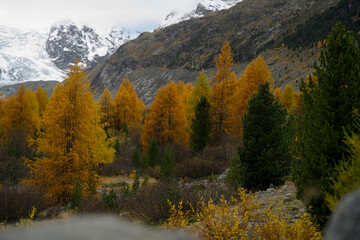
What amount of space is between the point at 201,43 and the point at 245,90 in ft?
428

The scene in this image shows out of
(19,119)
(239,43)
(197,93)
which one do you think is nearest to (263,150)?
→ (197,93)

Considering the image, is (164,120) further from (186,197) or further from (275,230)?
(275,230)

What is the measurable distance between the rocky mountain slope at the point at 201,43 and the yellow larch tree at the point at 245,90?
5760 centimetres

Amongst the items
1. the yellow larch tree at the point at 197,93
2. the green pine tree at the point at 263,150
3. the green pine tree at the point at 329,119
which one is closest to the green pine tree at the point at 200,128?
the yellow larch tree at the point at 197,93

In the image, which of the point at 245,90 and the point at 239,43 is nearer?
the point at 245,90

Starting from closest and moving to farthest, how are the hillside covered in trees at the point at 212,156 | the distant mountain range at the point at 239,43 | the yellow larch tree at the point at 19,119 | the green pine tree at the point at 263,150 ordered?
1. the hillside covered in trees at the point at 212,156
2. the green pine tree at the point at 263,150
3. the yellow larch tree at the point at 19,119
4. the distant mountain range at the point at 239,43

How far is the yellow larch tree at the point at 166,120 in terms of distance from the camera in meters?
20.8

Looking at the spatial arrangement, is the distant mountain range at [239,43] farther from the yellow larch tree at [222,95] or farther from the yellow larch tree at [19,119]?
the yellow larch tree at [19,119]

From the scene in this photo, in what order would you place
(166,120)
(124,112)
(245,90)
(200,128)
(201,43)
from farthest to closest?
(201,43)
(124,112)
(166,120)
(245,90)
(200,128)

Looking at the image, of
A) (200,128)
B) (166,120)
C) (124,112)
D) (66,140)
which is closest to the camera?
(66,140)

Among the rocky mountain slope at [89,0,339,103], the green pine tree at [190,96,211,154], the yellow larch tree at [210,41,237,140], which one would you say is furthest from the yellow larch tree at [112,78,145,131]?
the rocky mountain slope at [89,0,339,103]

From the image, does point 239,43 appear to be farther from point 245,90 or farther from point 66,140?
point 66,140

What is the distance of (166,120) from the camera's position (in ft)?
68.7

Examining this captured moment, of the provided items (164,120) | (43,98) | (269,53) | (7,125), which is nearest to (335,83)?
(164,120)
